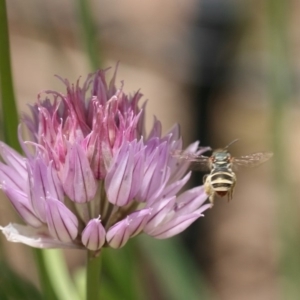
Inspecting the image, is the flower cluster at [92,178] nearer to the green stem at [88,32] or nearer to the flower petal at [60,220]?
the flower petal at [60,220]

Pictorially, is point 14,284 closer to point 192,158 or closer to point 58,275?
point 58,275

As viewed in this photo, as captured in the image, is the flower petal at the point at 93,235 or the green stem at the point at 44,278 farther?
the green stem at the point at 44,278

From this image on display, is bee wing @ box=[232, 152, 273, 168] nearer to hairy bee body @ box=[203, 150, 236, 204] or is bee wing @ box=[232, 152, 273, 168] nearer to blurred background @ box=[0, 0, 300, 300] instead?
hairy bee body @ box=[203, 150, 236, 204]

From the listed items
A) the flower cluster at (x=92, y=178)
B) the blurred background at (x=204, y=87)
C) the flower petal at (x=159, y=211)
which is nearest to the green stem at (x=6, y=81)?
the flower cluster at (x=92, y=178)

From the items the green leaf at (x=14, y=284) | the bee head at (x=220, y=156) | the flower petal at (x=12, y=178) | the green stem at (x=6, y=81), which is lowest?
the green leaf at (x=14, y=284)

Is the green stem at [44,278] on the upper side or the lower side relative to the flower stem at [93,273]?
lower

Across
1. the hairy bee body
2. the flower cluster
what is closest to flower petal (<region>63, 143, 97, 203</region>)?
the flower cluster

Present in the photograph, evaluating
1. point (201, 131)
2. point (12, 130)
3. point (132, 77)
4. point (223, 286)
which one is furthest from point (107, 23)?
point (12, 130)
